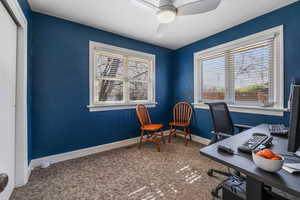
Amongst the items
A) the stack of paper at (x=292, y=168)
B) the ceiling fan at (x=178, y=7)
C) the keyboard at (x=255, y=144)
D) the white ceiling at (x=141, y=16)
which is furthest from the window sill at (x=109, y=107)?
the stack of paper at (x=292, y=168)

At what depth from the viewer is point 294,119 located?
75 cm

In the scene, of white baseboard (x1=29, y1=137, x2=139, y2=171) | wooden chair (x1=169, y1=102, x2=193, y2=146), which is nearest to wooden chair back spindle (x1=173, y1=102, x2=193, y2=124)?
wooden chair (x1=169, y1=102, x2=193, y2=146)

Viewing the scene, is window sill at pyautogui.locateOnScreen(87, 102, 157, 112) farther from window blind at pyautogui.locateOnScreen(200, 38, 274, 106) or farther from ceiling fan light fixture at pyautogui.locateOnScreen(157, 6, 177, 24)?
ceiling fan light fixture at pyautogui.locateOnScreen(157, 6, 177, 24)

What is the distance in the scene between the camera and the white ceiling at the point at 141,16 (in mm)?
1886

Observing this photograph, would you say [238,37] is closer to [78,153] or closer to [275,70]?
[275,70]

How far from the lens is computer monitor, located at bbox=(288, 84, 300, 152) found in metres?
0.72

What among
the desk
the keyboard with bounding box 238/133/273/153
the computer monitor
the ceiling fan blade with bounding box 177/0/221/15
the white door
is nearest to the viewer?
the desk

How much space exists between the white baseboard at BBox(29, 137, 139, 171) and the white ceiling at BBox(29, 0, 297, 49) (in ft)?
7.85

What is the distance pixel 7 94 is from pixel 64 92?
0.93 metres

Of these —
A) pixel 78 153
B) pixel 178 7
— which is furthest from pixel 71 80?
pixel 178 7

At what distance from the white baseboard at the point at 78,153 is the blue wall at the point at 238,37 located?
1.72 metres

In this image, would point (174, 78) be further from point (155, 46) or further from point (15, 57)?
point (15, 57)

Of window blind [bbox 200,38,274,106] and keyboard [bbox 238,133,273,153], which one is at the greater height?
window blind [bbox 200,38,274,106]

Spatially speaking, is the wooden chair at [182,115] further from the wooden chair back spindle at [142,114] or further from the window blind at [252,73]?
the window blind at [252,73]
